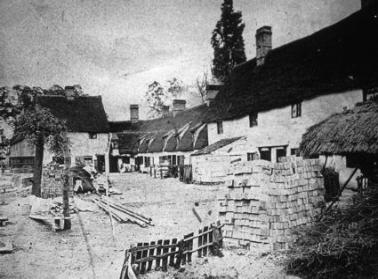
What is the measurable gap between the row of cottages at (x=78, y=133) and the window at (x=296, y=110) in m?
27.2

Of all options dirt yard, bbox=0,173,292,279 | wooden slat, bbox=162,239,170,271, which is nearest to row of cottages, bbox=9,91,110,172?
dirt yard, bbox=0,173,292,279

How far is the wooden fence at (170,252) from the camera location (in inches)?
283

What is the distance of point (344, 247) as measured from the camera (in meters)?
6.61

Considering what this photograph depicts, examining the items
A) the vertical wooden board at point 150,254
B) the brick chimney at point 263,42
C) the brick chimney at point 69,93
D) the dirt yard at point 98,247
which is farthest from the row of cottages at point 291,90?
the brick chimney at point 69,93

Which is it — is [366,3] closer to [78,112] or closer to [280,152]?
[280,152]

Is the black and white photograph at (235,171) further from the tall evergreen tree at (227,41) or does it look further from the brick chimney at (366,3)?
the tall evergreen tree at (227,41)

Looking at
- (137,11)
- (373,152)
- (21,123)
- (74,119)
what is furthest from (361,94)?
(74,119)

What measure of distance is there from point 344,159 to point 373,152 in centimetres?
359

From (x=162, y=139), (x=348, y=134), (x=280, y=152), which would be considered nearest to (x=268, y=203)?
(x=348, y=134)

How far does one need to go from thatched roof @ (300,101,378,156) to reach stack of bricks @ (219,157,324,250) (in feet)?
11.4

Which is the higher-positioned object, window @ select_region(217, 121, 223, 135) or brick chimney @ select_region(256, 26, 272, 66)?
brick chimney @ select_region(256, 26, 272, 66)

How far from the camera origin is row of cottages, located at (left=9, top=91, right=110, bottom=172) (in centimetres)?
3954

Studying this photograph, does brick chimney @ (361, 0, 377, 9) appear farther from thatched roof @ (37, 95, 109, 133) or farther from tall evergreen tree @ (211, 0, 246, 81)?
thatched roof @ (37, 95, 109, 133)

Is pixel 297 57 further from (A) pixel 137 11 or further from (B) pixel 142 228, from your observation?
(B) pixel 142 228
